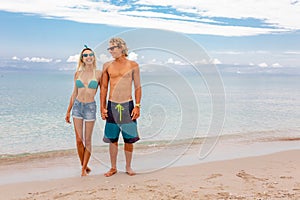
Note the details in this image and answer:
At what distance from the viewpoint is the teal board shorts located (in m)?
5.64

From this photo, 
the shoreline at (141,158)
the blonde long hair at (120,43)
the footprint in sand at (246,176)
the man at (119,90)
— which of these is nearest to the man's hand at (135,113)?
the man at (119,90)

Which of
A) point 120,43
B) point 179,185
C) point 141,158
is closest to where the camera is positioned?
point 179,185

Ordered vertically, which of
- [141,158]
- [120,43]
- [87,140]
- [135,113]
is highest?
[120,43]

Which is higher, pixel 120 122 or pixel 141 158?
pixel 120 122

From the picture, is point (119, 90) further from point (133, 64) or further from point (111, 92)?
point (133, 64)

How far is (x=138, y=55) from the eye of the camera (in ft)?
20.6

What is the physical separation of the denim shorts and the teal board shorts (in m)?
0.23

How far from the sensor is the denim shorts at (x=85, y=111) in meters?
5.64

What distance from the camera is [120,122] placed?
5.68 metres

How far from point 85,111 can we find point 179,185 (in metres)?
1.72

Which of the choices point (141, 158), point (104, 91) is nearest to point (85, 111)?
point (104, 91)

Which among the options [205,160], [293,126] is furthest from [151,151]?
[293,126]

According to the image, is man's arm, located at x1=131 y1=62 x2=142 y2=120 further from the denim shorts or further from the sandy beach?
the sandy beach

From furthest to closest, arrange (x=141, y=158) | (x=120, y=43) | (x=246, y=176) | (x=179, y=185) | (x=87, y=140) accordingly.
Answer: (x=141, y=158), (x=246, y=176), (x=87, y=140), (x=120, y=43), (x=179, y=185)
